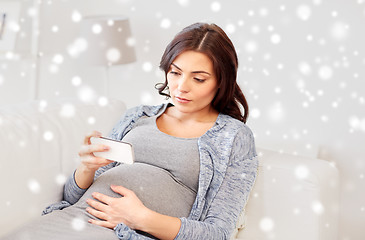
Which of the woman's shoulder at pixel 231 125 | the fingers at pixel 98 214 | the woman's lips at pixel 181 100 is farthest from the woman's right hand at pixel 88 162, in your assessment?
the woman's shoulder at pixel 231 125

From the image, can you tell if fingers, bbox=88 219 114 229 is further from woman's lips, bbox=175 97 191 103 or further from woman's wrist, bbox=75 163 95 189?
woman's lips, bbox=175 97 191 103

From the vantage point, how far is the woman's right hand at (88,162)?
1281 millimetres

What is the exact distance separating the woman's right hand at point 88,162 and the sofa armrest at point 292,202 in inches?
20.7

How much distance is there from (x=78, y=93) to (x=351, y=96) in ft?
5.25

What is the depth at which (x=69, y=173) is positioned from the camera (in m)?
1.57

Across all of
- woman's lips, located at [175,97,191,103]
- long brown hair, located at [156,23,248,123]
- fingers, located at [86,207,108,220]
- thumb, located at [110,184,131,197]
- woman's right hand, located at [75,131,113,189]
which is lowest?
fingers, located at [86,207,108,220]

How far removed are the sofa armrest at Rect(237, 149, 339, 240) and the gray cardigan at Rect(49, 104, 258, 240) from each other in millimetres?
111

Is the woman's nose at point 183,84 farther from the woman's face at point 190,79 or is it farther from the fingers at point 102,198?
the fingers at point 102,198

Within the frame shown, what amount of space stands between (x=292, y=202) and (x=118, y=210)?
567mm

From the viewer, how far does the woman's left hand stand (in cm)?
126

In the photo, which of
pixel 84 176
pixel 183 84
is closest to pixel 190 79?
pixel 183 84

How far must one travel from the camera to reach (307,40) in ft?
7.18

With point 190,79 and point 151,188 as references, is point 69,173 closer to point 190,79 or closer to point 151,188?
point 151,188

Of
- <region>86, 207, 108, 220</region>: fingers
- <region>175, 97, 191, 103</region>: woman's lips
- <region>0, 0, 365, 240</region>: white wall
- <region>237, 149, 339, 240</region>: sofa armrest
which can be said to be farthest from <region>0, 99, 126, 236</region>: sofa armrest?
<region>0, 0, 365, 240</region>: white wall
